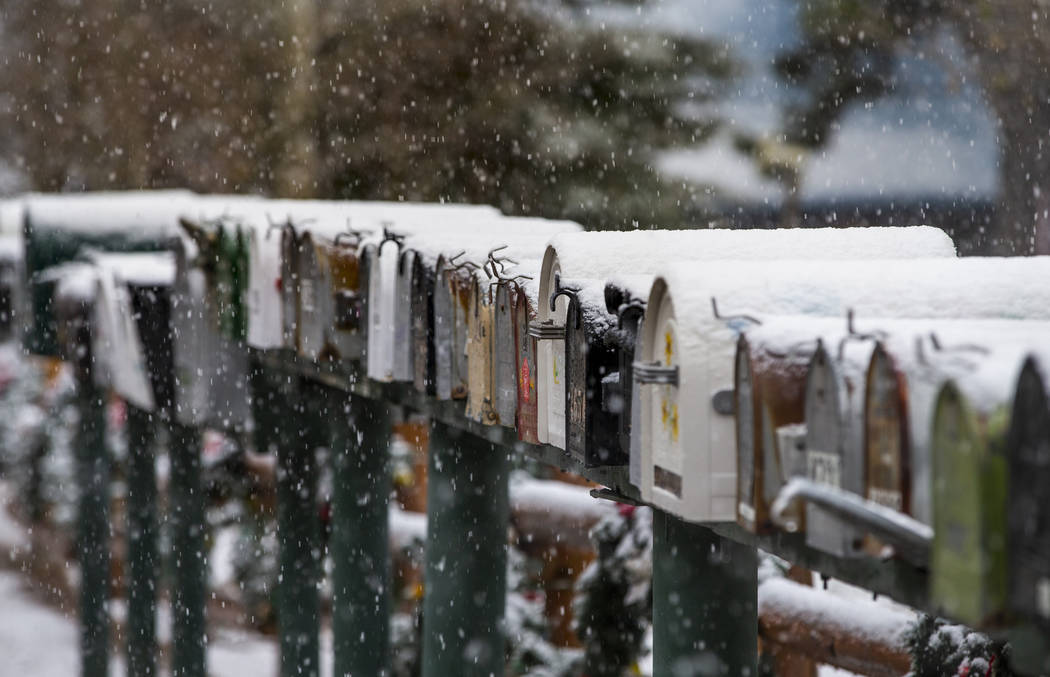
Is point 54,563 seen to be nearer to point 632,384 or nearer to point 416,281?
point 416,281

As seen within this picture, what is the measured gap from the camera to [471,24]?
38.0 feet

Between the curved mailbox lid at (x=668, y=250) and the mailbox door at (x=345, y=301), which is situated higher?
the curved mailbox lid at (x=668, y=250)

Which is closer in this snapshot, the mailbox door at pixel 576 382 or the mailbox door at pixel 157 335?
the mailbox door at pixel 576 382

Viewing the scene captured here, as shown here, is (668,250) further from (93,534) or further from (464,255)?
(93,534)

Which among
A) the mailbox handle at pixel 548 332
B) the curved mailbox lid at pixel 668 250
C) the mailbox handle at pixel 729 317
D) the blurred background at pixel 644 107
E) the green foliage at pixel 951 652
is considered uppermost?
the blurred background at pixel 644 107

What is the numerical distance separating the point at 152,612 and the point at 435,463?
11.5ft

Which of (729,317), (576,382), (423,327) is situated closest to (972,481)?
(729,317)

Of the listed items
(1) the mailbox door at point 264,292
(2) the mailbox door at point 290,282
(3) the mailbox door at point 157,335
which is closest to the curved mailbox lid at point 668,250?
(2) the mailbox door at point 290,282

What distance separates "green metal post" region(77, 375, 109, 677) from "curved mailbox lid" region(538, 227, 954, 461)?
5194 mm

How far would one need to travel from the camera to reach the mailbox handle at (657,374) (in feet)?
6.25

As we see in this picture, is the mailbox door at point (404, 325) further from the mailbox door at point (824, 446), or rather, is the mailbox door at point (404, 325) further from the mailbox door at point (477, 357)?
the mailbox door at point (824, 446)

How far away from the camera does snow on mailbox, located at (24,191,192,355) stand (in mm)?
7426

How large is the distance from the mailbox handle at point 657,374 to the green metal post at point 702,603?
1.76ft

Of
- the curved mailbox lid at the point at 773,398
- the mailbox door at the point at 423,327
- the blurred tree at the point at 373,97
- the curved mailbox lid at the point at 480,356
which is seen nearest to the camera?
the curved mailbox lid at the point at 773,398
